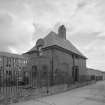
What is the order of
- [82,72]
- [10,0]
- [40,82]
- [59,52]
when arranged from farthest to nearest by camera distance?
1. [82,72]
2. [59,52]
3. [40,82]
4. [10,0]

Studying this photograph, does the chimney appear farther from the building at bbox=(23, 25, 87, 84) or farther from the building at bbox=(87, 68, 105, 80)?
the building at bbox=(87, 68, 105, 80)

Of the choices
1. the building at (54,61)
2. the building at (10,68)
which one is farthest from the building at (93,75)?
the building at (10,68)

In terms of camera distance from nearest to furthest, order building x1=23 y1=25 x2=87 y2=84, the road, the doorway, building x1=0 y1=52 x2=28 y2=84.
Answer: building x1=0 y1=52 x2=28 y2=84
the road
building x1=23 y1=25 x2=87 y2=84
the doorway

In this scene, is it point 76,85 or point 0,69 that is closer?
point 0,69

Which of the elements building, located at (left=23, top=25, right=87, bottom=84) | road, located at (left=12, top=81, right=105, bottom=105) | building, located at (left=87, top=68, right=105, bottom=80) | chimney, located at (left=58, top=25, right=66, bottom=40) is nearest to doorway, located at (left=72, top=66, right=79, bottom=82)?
building, located at (left=23, top=25, right=87, bottom=84)

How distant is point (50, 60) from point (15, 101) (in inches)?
323

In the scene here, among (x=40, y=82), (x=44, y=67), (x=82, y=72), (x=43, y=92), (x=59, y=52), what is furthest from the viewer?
(x=82, y=72)

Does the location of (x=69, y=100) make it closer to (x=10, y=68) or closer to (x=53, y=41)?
(x=10, y=68)

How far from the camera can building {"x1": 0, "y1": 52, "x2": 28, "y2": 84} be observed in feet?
24.5

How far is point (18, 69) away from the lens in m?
8.27

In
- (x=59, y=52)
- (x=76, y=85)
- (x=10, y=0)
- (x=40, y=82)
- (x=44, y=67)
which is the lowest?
(x=76, y=85)

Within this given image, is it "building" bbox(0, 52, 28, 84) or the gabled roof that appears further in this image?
the gabled roof

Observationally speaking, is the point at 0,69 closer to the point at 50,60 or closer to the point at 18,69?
the point at 18,69

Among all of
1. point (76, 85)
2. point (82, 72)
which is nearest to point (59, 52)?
point (76, 85)
